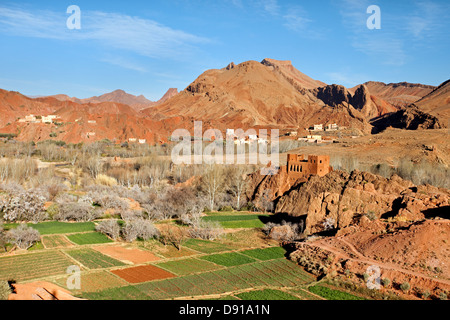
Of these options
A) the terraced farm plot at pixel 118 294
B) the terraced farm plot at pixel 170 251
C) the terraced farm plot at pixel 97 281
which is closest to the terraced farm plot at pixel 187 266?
the terraced farm plot at pixel 170 251

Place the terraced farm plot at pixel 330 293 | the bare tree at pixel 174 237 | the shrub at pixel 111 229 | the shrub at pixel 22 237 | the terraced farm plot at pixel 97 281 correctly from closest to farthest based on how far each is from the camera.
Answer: the terraced farm plot at pixel 330 293
the terraced farm plot at pixel 97 281
the shrub at pixel 22 237
the bare tree at pixel 174 237
the shrub at pixel 111 229

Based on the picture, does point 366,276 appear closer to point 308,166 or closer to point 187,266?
point 187,266

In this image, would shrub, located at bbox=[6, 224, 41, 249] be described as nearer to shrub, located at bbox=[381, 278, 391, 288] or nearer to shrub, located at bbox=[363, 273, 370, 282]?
shrub, located at bbox=[363, 273, 370, 282]

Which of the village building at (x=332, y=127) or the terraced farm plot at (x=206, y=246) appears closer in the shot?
the terraced farm plot at (x=206, y=246)

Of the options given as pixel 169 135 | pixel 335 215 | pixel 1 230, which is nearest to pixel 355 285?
pixel 335 215

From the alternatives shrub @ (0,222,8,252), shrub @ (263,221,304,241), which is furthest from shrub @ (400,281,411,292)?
shrub @ (0,222,8,252)

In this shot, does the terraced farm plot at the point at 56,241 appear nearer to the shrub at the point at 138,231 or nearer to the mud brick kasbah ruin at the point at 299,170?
the shrub at the point at 138,231
